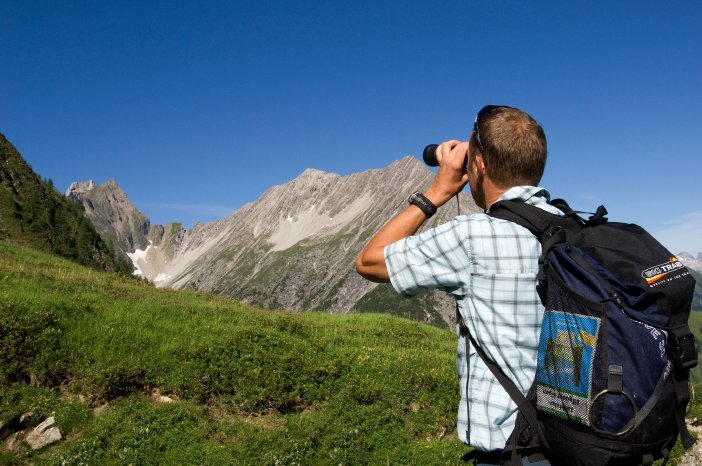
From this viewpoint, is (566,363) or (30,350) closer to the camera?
(566,363)

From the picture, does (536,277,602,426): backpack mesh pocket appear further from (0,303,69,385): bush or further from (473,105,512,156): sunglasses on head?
(0,303,69,385): bush

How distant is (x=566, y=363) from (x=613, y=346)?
0.33 meters

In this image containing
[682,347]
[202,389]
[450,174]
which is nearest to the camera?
[682,347]

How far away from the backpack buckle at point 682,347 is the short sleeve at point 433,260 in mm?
1388

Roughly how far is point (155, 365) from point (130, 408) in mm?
1516

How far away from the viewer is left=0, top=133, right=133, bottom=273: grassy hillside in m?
45.0

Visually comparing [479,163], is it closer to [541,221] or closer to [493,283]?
[541,221]

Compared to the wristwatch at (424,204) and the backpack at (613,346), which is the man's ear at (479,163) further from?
the backpack at (613,346)

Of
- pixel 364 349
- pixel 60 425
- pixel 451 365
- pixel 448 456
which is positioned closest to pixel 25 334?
pixel 60 425

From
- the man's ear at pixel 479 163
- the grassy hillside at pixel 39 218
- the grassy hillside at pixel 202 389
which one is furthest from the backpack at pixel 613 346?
the grassy hillside at pixel 39 218

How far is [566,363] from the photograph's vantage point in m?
3.38

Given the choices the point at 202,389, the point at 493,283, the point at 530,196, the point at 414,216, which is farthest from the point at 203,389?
the point at 530,196

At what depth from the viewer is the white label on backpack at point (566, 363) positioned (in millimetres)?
3256

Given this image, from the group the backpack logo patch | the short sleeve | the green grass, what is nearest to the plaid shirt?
the short sleeve
